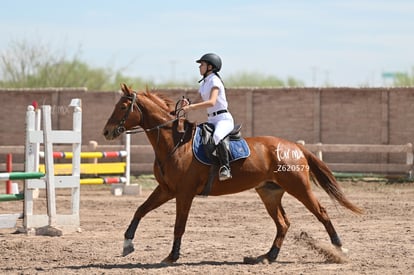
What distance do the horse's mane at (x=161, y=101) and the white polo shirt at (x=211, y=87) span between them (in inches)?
19.9

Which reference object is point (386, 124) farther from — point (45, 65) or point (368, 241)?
point (45, 65)

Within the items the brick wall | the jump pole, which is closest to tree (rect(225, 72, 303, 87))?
the brick wall

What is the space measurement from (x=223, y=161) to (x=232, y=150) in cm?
24

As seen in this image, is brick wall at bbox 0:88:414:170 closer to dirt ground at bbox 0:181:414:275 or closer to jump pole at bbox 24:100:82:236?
dirt ground at bbox 0:181:414:275

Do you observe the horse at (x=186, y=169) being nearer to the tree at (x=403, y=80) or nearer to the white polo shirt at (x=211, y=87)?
the white polo shirt at (x=211, y=87)

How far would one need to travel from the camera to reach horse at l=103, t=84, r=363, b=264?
1105 cm

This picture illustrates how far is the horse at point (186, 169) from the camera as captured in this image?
36.3 feet

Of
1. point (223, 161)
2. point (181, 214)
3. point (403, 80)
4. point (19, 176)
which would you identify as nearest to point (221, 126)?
point (223, 161)

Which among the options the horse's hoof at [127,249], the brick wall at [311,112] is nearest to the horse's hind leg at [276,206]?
the horse's hoof at [127,249]

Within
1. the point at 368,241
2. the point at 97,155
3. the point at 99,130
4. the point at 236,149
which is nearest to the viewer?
the point at 236,149

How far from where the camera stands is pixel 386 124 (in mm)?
24953

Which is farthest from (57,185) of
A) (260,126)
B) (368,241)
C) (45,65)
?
(45,65)

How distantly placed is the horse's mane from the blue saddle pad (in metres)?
0.47

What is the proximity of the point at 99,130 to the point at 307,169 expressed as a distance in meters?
15.7
